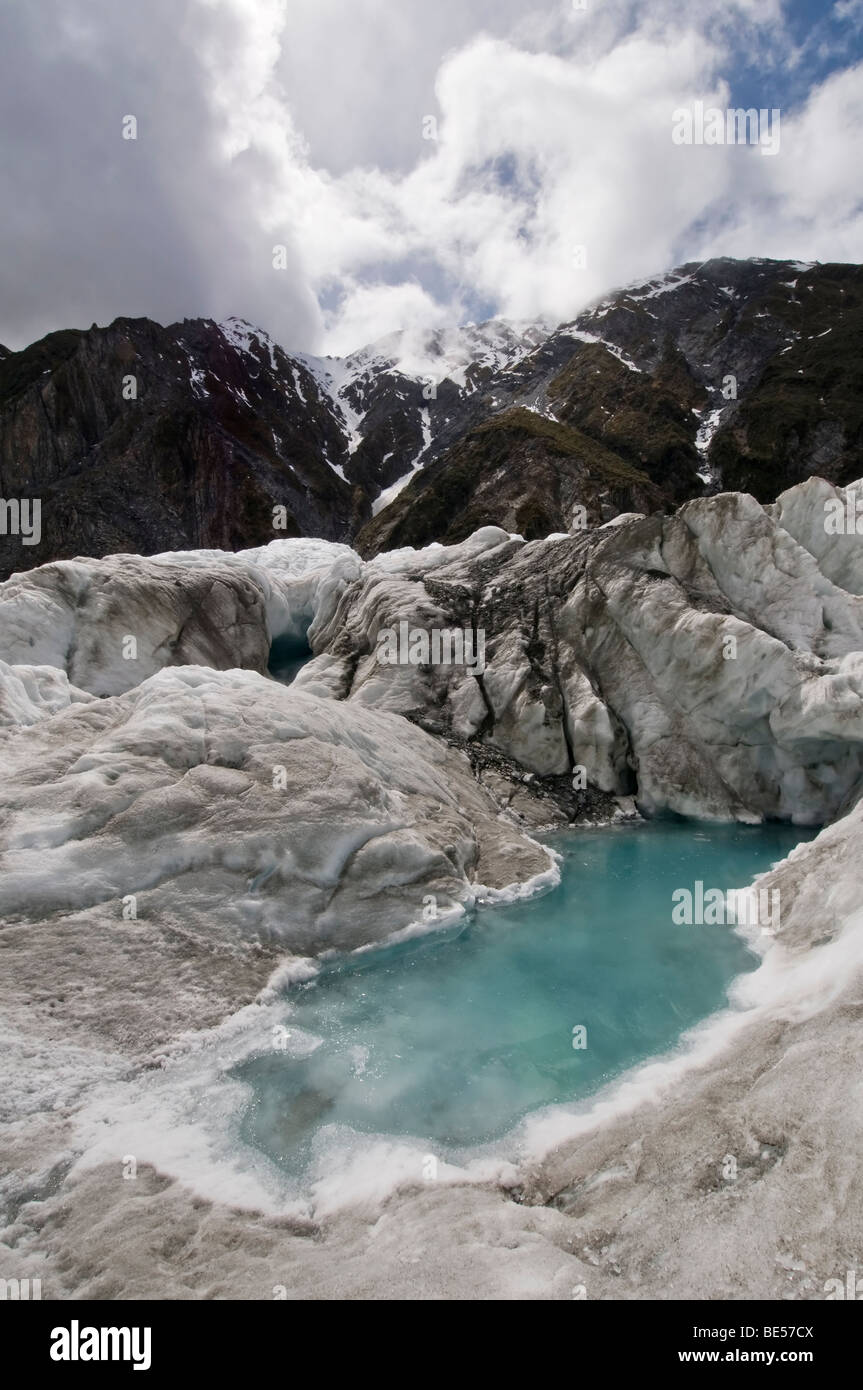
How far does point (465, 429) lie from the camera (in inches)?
6471

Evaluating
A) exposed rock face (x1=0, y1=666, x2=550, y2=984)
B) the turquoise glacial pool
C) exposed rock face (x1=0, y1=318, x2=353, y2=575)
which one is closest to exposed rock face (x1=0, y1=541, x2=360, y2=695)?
exposed rock face (x1=0, y1=666, x2=550, y2=984)

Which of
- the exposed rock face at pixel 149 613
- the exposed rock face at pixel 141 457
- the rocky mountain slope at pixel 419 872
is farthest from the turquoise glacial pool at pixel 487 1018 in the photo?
the exposed rock face at pixel 141 457

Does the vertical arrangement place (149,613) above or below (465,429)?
below

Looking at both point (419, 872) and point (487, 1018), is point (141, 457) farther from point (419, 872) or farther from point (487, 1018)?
point (487, 1018)

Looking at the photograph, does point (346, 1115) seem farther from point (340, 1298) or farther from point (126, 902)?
point (126, 902)

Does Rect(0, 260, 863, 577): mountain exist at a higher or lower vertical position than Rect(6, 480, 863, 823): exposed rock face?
higher

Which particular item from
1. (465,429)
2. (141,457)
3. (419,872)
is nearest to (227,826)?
(419,872)

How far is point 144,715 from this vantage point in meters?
16.0

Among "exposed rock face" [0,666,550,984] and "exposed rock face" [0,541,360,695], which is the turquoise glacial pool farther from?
"exposed rock face" [0,541,360,695]

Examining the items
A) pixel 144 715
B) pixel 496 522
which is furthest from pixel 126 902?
pixel 496 522

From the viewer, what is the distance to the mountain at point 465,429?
3708 inches

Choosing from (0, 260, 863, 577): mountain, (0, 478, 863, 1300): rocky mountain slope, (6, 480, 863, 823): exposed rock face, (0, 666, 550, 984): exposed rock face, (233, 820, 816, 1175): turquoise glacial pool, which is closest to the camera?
(0, 478, 863, 1300): rocky mountain slope

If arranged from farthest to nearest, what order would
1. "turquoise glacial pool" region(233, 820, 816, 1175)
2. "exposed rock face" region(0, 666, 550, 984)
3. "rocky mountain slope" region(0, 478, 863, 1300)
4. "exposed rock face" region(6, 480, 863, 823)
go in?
"exposed rock face" region(6, 480, 863, 823), "exposed rock face" region(0, 666, 550, 984), "turquoise glacial pool" region(233, 820, 816, 1175), "rocky mountain slope" region(0, 478, 863, 1300)

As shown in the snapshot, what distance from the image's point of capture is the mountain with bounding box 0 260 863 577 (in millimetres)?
94188
